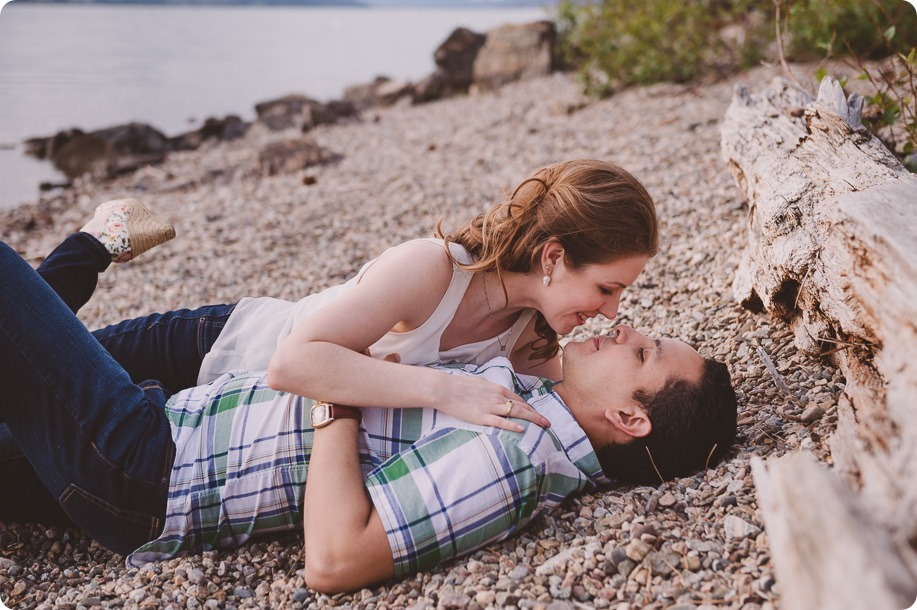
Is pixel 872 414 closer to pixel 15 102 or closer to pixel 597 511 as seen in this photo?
pixel 597 511

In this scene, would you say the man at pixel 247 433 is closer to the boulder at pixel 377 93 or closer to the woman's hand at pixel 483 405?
the woman's hand at pixel 483 405

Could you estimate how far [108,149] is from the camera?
1391 centimetres

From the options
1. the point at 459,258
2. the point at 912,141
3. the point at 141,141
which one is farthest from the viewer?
the point at 141,141

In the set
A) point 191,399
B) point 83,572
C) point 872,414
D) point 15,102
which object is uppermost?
point 872,414

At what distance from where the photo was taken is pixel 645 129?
28.0 feet

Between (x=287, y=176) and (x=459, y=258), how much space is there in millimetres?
7621

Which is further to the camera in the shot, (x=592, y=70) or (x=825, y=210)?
(x=592, y=70)

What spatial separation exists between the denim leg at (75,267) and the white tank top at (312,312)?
806 mm

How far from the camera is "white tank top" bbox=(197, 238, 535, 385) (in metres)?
3.15

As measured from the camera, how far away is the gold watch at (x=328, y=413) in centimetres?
272

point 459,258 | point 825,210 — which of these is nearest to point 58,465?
point 459,258

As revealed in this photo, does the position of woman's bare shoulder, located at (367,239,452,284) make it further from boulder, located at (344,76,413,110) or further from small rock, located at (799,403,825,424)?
boulder, located at (344,76,413,110)

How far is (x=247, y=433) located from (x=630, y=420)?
1.53 meters

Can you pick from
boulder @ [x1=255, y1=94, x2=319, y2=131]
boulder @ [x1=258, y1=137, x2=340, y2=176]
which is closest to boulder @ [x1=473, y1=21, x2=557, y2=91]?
boulder @ [x1=255, y1=94, x2=319, y2=131]
